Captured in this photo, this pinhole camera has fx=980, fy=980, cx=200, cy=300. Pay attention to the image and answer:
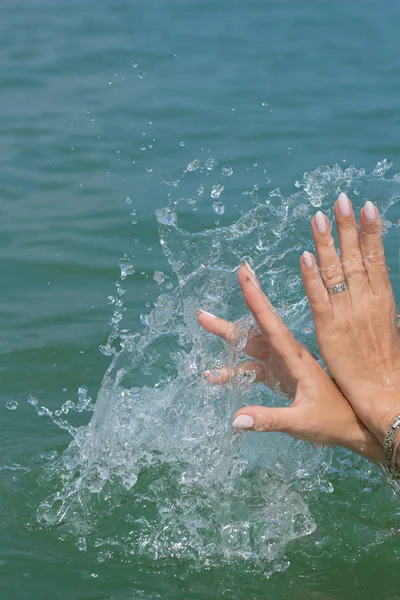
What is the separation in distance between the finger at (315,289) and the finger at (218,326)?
15.6 inches

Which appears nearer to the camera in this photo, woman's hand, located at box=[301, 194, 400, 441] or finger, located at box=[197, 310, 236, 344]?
woman's hand, located at box=[301, 194, 400, 441]

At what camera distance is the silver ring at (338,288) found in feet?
11.7

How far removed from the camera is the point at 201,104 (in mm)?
8391

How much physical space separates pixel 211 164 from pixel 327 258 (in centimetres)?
357

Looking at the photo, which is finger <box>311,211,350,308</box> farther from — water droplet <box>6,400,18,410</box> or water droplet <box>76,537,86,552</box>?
water droplet <box>6,400,18,410</box>

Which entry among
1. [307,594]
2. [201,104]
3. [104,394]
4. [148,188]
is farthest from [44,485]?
[201,104]

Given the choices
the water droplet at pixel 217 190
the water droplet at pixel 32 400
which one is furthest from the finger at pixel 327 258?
the water droplet at pixel 217 190

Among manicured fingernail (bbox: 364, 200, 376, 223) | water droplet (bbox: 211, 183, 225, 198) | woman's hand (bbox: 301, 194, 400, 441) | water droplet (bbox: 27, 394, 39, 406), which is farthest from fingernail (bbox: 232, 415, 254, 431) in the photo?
water droplet (bbox: 211, 183, 225, 198)

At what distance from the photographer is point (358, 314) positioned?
3.58 m

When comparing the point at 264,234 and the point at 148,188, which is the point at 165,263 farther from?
the point at 264,234

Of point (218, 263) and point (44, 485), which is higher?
point (218, 263)

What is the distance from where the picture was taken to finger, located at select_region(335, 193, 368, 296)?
11.5ft

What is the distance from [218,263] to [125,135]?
3586mm

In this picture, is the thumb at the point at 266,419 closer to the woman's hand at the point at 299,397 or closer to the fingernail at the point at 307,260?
the woman's hand at the point at 299,397
